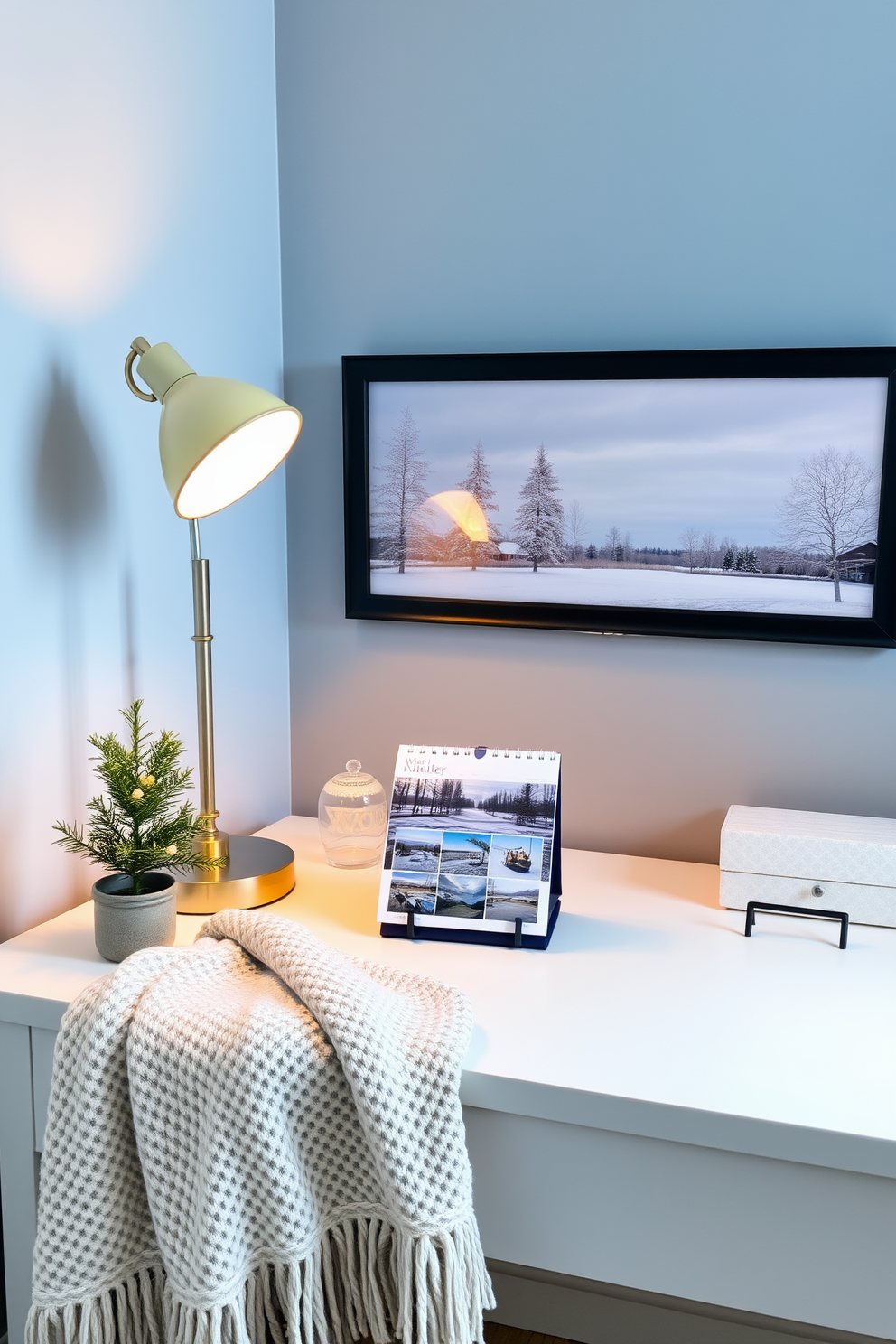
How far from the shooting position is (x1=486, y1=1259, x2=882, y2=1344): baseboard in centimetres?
142

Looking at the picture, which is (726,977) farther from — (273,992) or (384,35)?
(384,35)

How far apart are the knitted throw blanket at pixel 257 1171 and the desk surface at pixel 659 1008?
101 millimetres

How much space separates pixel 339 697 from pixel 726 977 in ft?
2.68

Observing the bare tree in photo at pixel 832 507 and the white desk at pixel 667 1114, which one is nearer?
the white desk at pixel 667 1114

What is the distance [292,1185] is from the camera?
0.94 m

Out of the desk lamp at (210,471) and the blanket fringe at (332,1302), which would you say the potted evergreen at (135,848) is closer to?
the desk lamp at (210,471)

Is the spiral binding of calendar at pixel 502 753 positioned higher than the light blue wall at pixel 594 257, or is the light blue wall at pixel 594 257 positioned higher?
the light blue wall at pixel 594 257

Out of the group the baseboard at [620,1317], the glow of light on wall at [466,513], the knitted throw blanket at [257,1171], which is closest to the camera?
the knitted throw blanket at [257,1171]

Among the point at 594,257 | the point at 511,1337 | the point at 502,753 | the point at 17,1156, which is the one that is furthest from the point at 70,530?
the point at 511,1337

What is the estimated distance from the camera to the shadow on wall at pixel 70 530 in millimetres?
1271

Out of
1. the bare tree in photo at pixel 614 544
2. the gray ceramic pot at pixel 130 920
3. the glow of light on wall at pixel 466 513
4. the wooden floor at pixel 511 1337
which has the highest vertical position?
the glow of light on wall at pixel 466 513

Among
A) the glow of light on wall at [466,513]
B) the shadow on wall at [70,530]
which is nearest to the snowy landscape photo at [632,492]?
the glow of light on wall at [466,513]

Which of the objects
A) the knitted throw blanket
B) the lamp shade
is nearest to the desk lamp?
the lamp shade

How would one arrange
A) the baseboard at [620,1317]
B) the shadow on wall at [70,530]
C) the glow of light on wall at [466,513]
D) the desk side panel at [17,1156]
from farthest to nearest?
the glow of light on wall at [466,513]
the baseboard at [620,1317]
the shadow on wall at [70,530]
the desk side panel at [17,1156]
